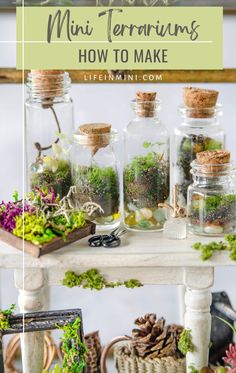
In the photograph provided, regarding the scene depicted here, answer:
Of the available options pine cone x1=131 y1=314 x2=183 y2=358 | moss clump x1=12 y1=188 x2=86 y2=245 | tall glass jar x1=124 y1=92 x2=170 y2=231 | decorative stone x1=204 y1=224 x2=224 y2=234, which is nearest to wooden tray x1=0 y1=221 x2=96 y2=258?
moss clump x1=12 y1=188 x2=86 y2=245

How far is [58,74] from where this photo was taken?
1.46 m

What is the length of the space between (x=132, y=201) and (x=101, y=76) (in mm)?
453

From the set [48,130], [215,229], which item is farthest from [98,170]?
[215,229]

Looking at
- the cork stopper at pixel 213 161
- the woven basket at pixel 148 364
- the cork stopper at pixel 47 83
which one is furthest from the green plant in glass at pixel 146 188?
the woven basket at pixel 148 364

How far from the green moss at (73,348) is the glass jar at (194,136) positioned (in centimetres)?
35

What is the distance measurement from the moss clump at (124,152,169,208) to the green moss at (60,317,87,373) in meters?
0.27

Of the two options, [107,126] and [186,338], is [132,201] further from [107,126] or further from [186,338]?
[186,338]

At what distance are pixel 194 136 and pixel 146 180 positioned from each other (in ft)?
0.43

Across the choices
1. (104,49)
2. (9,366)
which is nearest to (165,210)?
(104,49)

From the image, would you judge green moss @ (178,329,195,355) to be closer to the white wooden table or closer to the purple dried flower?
the white wooden table

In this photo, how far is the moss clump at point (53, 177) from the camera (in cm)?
147

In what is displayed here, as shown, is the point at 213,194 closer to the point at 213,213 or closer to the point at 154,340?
the point at 213,213

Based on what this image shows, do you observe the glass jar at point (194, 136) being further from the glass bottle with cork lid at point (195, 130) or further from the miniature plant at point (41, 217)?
the miniature plant at point (41, 217)

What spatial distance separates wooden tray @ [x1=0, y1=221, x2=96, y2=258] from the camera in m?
1.33
